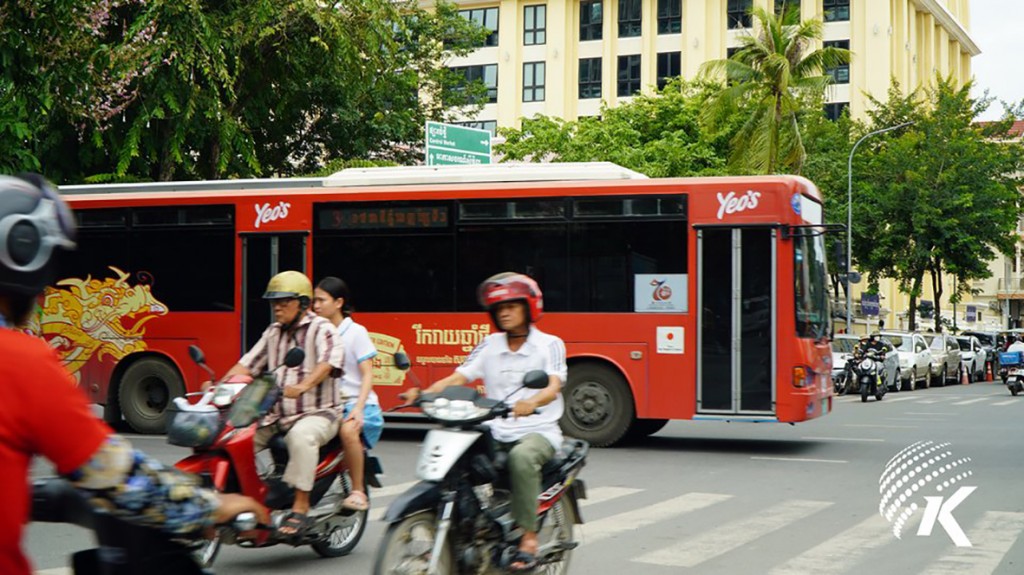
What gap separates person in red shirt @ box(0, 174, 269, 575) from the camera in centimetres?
237

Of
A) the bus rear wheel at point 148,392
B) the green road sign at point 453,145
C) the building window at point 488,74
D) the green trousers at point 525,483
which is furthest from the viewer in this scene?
the building window at point 488,74

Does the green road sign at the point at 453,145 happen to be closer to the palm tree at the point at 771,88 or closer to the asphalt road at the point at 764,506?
the asphalt road at the point at 764,506

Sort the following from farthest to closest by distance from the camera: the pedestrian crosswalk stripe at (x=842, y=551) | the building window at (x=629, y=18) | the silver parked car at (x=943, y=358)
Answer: the building window at (x=629, y=18), the silver parked car at (x=943, y=358), the pedestrian crosswalk stripe at (x=842, y=551)

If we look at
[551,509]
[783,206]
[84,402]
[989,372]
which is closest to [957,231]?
[989,372]

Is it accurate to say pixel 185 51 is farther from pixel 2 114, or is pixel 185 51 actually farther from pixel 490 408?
pixel 490 408

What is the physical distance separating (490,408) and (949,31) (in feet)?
260

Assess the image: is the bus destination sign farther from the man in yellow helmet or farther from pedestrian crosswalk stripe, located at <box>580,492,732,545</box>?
the man in yellow helmet

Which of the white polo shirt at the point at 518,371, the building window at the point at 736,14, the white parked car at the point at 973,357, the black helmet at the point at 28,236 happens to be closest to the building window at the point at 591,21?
the building window at the point at 736,14

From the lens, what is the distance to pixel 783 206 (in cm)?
1402

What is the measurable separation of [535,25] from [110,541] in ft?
222

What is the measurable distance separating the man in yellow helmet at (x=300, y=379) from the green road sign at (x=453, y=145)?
17.2 meters

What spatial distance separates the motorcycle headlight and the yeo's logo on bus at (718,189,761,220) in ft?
29.1

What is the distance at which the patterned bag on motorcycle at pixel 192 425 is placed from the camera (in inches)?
243

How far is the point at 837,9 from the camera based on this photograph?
64.4m
